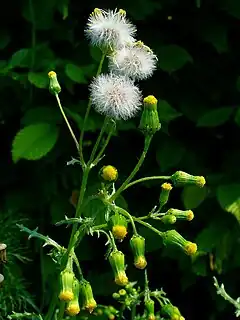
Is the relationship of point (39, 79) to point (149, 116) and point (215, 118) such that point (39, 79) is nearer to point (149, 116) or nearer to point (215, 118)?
point (215, 118)

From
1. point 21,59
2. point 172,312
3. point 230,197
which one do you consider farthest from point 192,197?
point 21,59

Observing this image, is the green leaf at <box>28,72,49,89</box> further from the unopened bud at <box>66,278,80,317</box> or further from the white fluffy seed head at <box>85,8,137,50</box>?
the unopened bud at <box>66,278,80,317</box>

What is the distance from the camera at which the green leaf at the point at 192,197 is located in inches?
103

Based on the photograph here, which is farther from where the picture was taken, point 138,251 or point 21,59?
point 21,59

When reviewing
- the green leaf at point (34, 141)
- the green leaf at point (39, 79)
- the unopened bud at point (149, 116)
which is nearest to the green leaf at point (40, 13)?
the green leaf at point (39, 79)

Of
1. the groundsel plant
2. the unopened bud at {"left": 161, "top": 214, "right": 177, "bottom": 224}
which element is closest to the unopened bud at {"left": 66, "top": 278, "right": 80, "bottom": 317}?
the groundsel plant

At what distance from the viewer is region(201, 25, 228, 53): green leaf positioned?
106 inches

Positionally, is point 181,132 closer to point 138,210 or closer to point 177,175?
point 138,210

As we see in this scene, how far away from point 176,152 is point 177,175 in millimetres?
907

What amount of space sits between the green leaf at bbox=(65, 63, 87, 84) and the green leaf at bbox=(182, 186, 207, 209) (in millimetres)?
524

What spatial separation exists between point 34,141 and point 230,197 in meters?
0.67

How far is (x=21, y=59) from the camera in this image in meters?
2.52

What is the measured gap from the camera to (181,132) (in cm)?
283

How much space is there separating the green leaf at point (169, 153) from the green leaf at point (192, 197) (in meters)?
0.11
